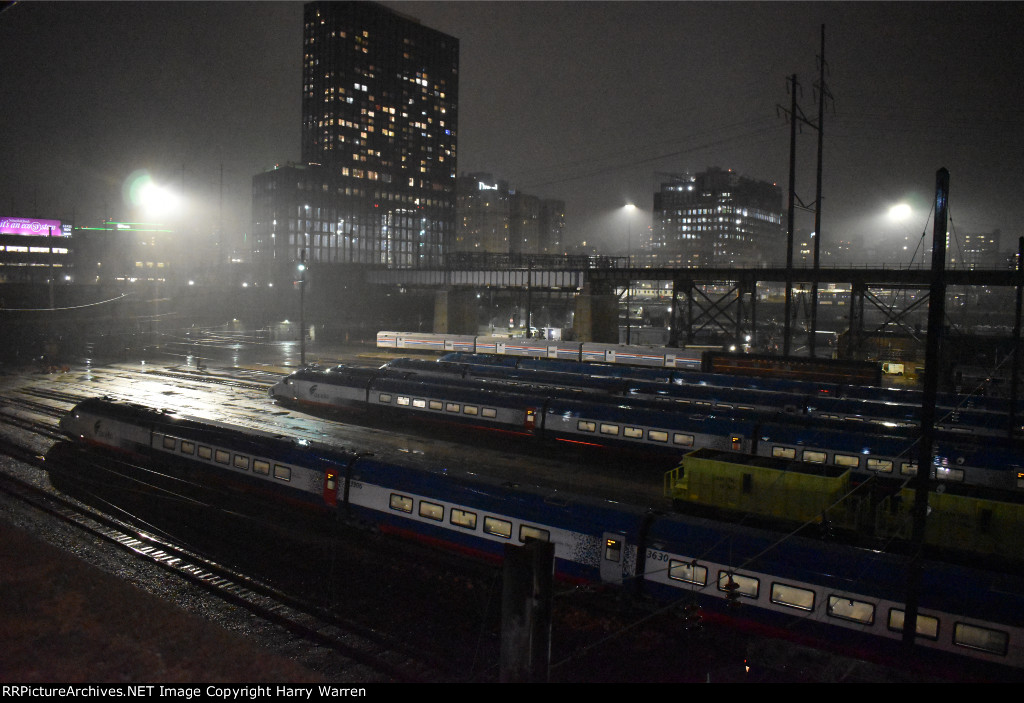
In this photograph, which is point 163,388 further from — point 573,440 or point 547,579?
point 547,579

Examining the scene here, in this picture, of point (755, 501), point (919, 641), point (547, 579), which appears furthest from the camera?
point (755, 501)

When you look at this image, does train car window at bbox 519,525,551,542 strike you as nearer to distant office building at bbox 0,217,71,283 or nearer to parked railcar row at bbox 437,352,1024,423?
parked railcar row at bbox 437,352,1024,423

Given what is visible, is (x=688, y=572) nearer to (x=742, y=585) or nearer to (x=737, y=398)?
(x=742, y=585)

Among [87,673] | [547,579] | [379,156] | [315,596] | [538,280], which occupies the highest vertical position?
[379,156]

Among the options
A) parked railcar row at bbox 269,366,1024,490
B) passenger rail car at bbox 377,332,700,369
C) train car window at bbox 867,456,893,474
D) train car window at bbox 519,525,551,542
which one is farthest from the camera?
passenger rail car at bbox 377,332,700,369

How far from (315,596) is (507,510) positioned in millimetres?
4364

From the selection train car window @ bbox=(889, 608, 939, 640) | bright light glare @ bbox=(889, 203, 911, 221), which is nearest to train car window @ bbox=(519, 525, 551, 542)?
train car window @ bbox=(889, 608, 939, 640)

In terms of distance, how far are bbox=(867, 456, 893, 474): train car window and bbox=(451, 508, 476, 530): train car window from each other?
41.0 feet

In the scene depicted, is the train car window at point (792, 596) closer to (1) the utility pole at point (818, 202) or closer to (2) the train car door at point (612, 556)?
(2) the train car door at point (612, 556)

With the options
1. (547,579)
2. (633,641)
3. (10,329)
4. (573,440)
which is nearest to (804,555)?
(633,641)

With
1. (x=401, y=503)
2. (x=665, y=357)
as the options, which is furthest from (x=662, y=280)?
(x=401, y=503)

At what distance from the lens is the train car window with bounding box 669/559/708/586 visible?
12.0m

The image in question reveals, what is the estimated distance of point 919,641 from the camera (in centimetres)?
1029

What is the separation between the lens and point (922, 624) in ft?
33.8
